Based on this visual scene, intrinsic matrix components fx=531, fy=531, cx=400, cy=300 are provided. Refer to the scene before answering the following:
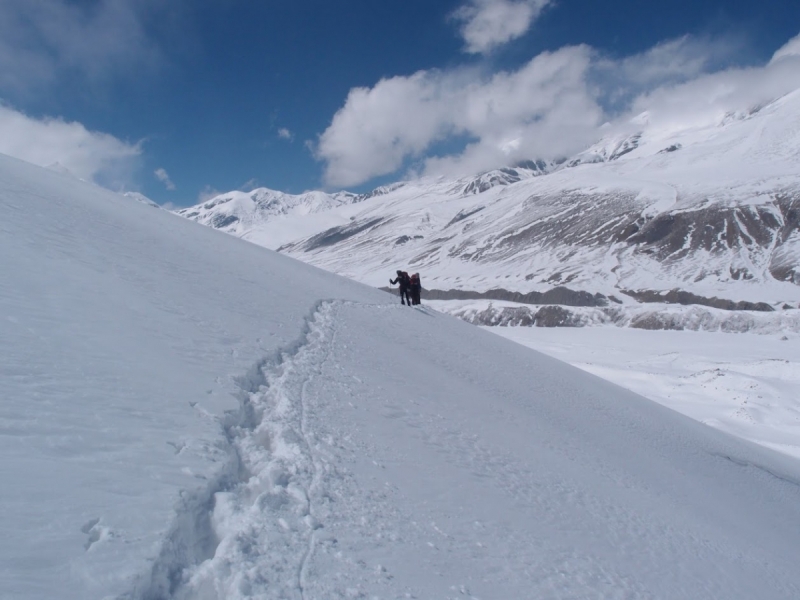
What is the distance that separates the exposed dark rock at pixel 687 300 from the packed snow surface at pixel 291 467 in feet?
243

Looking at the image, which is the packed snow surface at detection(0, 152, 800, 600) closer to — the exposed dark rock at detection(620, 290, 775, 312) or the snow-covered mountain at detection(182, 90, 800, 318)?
the exposed dark rock at detection(620, 290, 775, 312)

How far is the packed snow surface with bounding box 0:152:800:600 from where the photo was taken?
4008 mm

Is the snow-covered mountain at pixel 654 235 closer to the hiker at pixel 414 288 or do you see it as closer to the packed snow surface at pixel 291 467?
the hiker at pixel 414 288

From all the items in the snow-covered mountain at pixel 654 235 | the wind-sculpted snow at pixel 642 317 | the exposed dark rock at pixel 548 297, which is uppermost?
the snow-covered mountain at pixel 654 235

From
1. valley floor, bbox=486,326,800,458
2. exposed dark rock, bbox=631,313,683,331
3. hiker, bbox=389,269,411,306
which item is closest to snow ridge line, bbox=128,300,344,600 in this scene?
hiker, bbox=389,269,411,306

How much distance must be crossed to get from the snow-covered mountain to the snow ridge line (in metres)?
85.5

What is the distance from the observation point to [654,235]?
119 meters

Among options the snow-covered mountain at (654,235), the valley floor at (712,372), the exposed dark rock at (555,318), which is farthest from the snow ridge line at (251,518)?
the snow-covered mountain at (654,235)

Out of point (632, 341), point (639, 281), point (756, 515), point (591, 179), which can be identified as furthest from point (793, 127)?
point (756, 515)

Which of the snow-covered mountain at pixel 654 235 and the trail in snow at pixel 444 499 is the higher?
the snow-covered mountain at pixel 654 235

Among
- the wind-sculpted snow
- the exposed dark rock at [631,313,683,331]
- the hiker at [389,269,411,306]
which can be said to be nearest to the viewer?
the hiker at [389,269,411,306]

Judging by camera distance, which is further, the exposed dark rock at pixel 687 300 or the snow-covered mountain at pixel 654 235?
the snow-covered mountain at pixel 654 235

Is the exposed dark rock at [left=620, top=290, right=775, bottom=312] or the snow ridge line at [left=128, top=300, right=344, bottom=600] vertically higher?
the exposed dark rock at [left=620, top=290, right=775, bottom=312]

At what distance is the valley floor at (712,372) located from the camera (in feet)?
75.6
